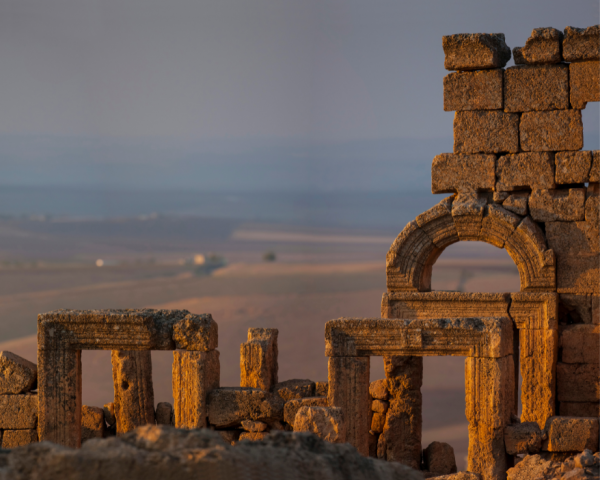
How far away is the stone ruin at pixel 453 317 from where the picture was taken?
10.3m

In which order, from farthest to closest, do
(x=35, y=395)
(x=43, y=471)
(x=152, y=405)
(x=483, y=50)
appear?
(x=483, y=50) < (x=152, y=405) < (x=35, y=395) < (x=43, y=471)

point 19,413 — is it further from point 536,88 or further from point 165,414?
point 536,88

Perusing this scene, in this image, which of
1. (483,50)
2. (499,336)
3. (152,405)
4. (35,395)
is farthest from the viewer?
(483,50)

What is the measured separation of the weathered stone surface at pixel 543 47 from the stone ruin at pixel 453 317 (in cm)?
1

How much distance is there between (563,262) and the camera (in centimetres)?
1215

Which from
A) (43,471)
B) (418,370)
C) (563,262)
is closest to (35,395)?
(418,370)

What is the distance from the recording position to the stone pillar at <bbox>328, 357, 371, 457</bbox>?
33.9 ft

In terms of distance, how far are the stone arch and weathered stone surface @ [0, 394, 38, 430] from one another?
17.3 ft

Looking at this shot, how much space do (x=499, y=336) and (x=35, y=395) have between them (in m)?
5.73

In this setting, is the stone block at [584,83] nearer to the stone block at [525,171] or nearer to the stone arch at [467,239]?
the stone block at [525,171]

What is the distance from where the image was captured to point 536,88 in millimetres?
12227

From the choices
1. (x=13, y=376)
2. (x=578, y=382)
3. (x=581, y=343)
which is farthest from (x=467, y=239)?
(x=13, y=376)

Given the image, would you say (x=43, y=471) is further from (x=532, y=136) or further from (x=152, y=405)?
(x=532, y=136)

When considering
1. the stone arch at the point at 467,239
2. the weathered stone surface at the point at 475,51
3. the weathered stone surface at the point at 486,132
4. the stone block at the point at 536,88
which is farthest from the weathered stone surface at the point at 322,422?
the weathered stone surface at the point at 475,51
